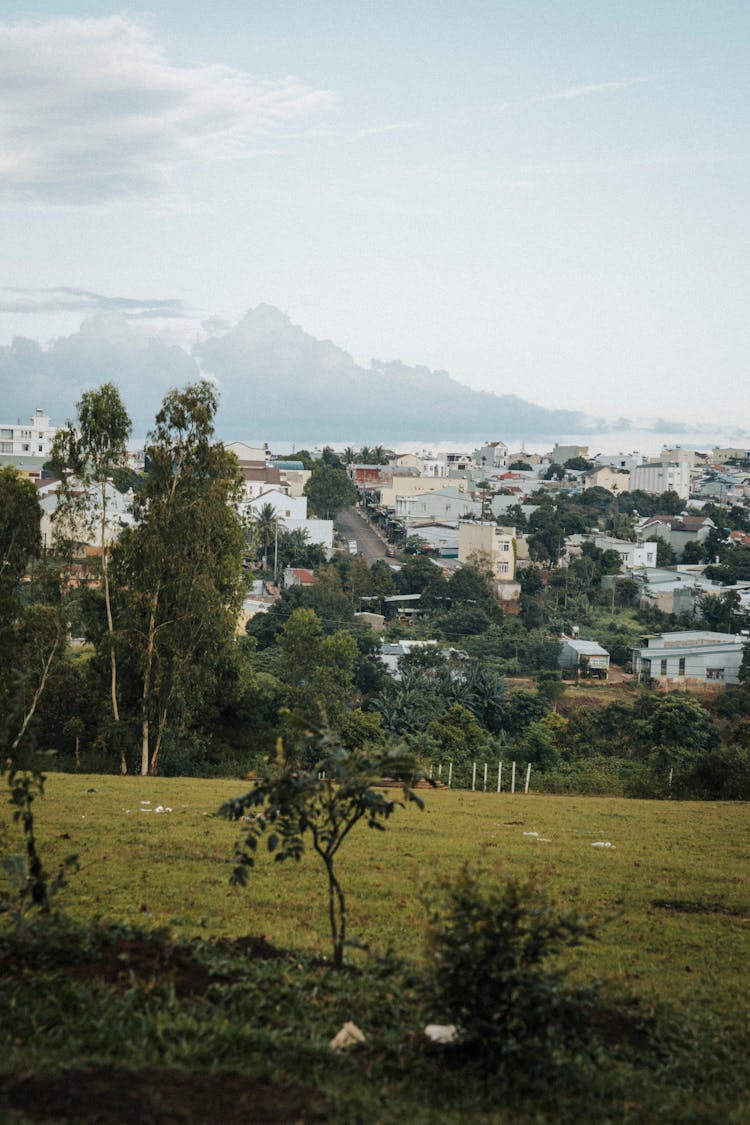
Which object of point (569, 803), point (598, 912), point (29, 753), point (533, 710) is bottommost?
point (533, 710)

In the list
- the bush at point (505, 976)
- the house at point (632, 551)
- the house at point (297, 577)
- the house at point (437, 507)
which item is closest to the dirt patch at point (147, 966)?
the bush at point (505, 976)

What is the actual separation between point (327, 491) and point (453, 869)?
11718cm

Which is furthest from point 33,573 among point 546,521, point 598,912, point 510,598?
point 546,521

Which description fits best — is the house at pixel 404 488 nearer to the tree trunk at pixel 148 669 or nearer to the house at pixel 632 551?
the house at pixel 632 551

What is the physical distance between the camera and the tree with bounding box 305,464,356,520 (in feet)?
419

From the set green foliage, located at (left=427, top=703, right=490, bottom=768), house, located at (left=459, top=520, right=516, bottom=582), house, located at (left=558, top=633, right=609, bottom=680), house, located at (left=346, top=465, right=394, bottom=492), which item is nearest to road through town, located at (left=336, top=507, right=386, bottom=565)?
house, located at (left=459, top=520, right=516, bottom=582)

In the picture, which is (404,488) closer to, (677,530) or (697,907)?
(677,530)

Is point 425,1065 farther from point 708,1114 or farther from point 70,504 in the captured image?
point 70,504

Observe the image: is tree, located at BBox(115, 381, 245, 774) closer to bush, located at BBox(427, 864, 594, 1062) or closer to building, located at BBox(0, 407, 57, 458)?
bush, located at BBox(427, 864, 594, 1062)

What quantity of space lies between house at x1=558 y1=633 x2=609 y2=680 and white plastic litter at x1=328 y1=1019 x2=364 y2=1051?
63428 mm

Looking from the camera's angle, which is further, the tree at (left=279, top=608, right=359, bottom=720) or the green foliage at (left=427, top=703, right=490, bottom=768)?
the tree at (left=279, top=608, right=359, bottom=720)

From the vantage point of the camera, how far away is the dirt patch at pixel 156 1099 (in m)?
4.49

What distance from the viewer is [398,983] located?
6.32 meters

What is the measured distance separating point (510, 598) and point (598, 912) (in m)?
82.7
